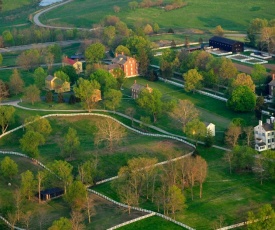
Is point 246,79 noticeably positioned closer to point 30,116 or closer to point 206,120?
point 206,120

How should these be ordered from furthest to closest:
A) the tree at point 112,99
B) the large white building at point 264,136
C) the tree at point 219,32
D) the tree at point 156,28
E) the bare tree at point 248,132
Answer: the tree at point 156,28 → the tree at point 219,32 → the tree at point 112,99 → the bare tree at point 248,132 → the large white building at point 264,136

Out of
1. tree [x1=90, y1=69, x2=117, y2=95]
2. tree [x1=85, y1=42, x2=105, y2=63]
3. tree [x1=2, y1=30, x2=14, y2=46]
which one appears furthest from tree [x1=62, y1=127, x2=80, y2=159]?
tree [x1=2, y1=30, x2=14, y2=46]

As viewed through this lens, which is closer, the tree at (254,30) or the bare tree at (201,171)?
the bare tree at (201,171)

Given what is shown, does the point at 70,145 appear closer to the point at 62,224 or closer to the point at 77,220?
the point at 77,220

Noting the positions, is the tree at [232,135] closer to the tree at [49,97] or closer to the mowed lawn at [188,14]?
the tree at [49,97]

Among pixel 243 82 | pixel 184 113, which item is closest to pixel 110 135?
pixel 184 113

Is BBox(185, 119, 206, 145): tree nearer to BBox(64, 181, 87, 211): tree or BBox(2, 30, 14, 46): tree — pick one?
BBox(64, 181, 87, 211): tree

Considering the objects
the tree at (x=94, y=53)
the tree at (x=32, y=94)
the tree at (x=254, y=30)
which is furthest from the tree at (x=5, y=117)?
the tree at (x=254, y=30)
